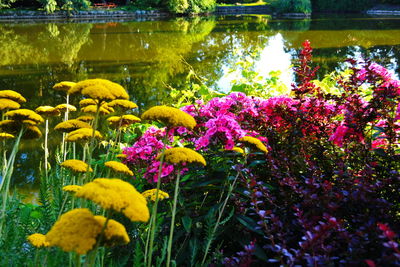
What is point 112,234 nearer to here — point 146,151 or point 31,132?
point 31,132

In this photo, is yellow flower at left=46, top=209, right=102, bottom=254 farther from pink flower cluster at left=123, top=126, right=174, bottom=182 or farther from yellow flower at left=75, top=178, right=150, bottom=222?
pink flower cluster at left=123, top=126, right=174, bottom=182

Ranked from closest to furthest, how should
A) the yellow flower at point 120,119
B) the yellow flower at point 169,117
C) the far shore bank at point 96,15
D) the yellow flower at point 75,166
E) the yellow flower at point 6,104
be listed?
the yellow flower at point 169,117, the yellow flower at point 75,166, the yellow flower at point 6,104, the yellow flower at point 120,119, the far shore bank at point 96,15

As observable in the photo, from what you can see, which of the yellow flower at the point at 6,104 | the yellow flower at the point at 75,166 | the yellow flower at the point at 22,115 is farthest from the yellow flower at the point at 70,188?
the yellow flower at the point at 6,104

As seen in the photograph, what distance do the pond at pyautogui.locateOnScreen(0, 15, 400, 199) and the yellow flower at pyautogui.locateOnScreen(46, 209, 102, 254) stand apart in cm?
348

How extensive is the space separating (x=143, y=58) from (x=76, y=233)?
1126cm

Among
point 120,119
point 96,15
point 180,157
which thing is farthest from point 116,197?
point 96,15

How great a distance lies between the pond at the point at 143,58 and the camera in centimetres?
716

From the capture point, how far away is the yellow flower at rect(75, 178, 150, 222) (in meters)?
0.80

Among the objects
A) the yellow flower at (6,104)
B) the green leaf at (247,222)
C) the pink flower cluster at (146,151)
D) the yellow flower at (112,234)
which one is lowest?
the green leaf at (247,222)

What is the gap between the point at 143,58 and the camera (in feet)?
38.3

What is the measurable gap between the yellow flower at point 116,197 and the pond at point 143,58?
3519 millimetres

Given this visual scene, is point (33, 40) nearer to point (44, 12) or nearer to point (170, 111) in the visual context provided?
point (44, 12)

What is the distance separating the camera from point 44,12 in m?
25.6

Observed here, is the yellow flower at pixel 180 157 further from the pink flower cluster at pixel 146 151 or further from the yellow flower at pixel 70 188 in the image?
the pink flower cluster at pixel 146 151
